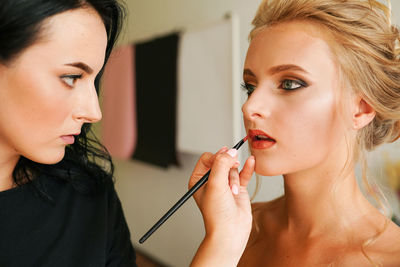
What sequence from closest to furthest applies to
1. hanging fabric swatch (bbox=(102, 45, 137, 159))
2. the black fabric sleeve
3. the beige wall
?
the black fabric sleeve < the beige wall < hanging fabric swatch (bbox=(102, 45, 137, 159))

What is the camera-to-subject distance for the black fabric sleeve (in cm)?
83

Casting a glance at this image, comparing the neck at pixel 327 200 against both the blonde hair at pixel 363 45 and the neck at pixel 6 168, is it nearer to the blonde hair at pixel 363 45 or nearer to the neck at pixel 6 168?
the blonde hair at pixel 363 45

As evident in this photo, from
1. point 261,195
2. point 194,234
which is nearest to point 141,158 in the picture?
point 194,234

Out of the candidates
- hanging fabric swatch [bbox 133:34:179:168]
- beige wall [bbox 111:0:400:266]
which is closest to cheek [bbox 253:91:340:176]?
beige wall [bbox 111:0:400:266]

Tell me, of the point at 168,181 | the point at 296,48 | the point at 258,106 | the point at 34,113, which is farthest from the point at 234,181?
the point at 168,181

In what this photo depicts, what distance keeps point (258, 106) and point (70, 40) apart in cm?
38

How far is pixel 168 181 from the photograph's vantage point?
2074 mm

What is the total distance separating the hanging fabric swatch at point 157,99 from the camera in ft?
5.95

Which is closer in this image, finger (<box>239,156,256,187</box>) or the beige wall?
finger (<box>239,156,256,187</box>)

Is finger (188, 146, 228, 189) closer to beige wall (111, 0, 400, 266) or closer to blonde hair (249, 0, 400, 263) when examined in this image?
blonde hair (249, 0, 400, 263)

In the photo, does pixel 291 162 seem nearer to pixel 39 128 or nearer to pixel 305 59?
pixel 305 59

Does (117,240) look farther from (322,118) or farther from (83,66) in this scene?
(322,118)

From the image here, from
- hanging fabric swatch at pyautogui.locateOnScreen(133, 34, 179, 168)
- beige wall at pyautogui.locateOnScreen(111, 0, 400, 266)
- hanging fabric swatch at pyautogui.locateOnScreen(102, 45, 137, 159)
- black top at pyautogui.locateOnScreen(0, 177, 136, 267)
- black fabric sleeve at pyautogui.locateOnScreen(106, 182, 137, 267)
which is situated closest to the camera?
black top at pyautogui.locateOnScreen(0, 177, 136, 267)

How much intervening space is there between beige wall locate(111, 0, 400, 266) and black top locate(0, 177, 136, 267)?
2.34 ft
